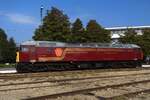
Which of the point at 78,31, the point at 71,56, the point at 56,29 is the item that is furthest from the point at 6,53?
the point at 71,56

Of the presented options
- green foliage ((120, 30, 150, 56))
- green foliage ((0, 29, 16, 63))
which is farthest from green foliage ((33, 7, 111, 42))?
green foliage ((0, 29, 16, 63))

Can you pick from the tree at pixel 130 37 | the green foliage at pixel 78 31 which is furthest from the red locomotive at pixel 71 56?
the tree at pixel 130 37

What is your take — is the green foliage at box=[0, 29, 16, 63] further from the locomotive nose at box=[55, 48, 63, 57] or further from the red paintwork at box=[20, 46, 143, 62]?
the locomotive nose at box=[55, 48, 63, 57]

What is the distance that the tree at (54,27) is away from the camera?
5991cm

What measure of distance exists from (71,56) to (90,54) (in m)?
2.88

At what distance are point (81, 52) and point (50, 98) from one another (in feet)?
92.6

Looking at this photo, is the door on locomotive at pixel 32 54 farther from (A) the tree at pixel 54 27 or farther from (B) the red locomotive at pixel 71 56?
(A) the tree at pixel 54 27

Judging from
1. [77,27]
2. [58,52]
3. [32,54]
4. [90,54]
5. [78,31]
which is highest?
[77,27]

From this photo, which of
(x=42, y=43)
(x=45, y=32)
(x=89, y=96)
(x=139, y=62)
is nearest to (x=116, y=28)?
(x=45, y=32)

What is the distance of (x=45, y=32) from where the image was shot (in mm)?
60531

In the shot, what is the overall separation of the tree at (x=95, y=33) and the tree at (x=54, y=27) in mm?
8576

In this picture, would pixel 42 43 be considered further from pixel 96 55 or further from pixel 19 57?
pixel 96 55

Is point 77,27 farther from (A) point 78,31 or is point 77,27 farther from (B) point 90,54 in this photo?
(B) point 90,54

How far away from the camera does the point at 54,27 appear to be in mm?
60219
